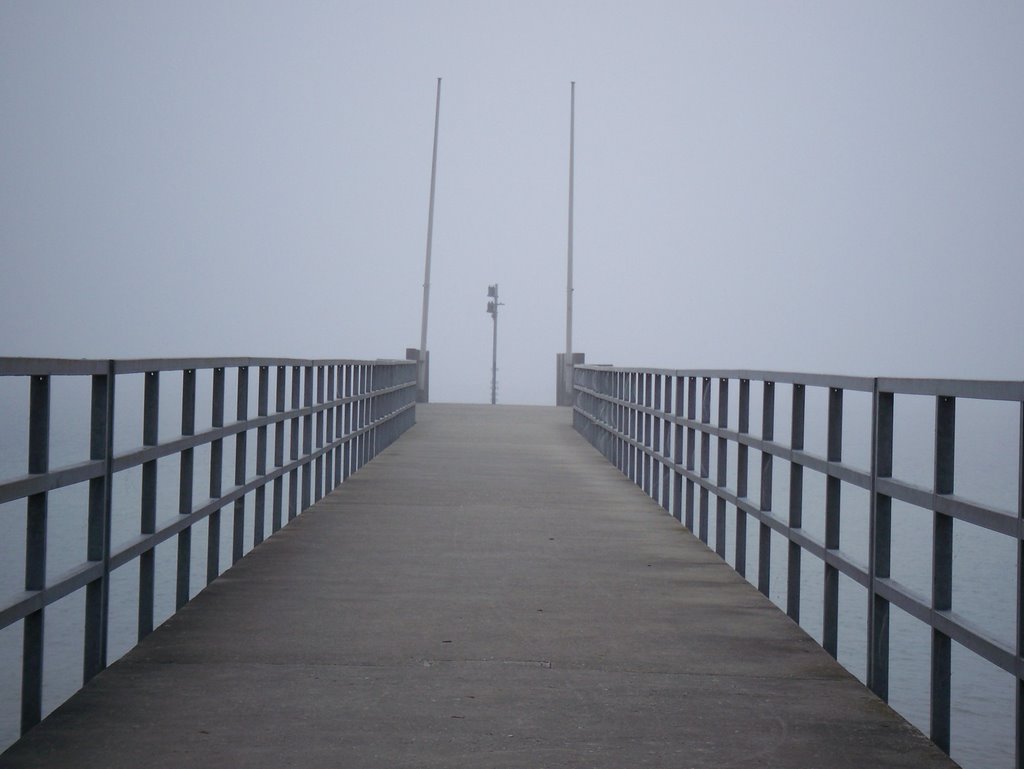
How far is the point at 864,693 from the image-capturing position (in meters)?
5.88

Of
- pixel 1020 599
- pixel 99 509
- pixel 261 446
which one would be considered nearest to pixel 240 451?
pixel 261 446

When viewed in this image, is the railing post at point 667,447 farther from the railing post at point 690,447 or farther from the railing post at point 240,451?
the railing post at point 240,451

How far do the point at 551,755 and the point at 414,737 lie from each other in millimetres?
541

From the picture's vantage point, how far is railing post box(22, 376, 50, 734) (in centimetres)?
503

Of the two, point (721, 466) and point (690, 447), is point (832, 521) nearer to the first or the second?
point (721, 466)

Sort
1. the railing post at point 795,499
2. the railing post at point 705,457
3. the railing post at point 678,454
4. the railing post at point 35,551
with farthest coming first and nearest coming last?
the railing post at point 678,454
the railing post at point 705,457
the railing post at point 795,499
the railing post at point 35,551

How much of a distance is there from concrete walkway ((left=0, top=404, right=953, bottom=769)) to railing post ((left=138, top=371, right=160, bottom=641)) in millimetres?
140

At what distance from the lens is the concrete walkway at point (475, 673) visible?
4902 mm

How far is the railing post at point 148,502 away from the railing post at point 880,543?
11.4 feet

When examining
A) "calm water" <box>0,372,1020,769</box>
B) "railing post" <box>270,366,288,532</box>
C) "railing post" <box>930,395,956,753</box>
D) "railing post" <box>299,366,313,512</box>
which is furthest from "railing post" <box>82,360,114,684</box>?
"calm water" <box>0,372,1020,769</box>

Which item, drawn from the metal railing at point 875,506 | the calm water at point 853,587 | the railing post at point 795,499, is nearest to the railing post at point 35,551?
the metal railing at point 875,506

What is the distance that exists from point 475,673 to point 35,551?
79.9 inches

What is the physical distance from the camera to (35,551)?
5.09 m

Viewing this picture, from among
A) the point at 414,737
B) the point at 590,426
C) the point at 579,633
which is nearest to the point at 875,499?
the point at 579,633
